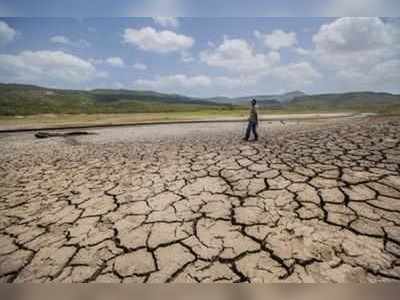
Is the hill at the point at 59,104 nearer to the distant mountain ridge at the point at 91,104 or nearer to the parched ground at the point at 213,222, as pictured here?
the distant mountain ridge at the point at 91,104

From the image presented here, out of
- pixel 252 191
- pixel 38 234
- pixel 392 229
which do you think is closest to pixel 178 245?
pixel 252 191

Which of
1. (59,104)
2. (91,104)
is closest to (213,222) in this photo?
(59,104)

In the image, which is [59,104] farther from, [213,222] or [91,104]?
Result: [213,222]

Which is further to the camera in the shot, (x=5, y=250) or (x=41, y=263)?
(x=5, y=250)

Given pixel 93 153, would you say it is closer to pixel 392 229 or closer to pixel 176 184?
pixel 176 184

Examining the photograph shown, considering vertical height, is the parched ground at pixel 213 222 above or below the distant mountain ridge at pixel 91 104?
below

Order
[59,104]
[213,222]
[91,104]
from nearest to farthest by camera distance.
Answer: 1. [213,222]
2. [59,104]
3. [91,104]

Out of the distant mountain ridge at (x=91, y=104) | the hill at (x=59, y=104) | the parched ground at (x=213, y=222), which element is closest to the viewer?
→ the parched ground at (x=213, y=222)

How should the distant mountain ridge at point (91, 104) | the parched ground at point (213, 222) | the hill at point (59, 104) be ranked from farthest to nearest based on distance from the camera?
the distant mountain ridge at point (91, 104), the hill at point (59, 104), the parched ground at point (213, 222)

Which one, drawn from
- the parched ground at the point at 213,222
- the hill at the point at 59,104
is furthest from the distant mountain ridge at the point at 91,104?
the parched ground at the point at 213,222

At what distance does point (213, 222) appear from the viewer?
211cm

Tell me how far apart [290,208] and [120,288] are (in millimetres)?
1703

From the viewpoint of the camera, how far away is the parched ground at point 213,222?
1.55m

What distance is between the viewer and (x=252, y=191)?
271cm
